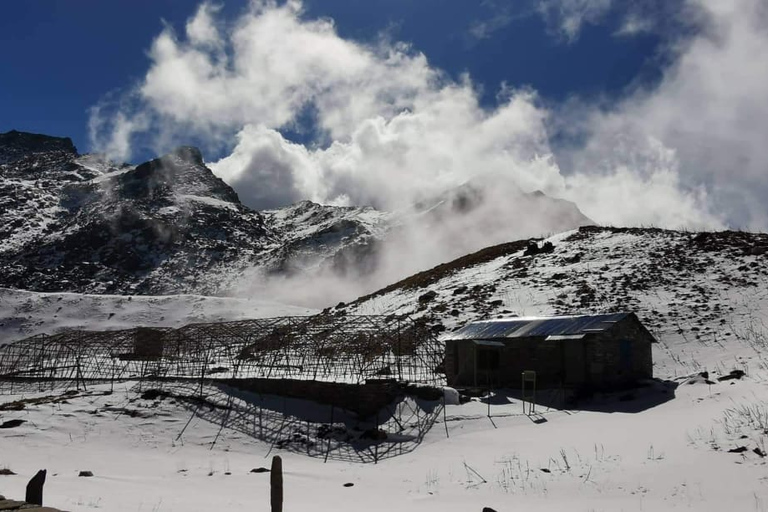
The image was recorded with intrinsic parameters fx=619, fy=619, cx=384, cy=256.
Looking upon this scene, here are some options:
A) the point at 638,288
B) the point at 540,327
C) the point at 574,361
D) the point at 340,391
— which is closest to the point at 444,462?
the point at 340,391

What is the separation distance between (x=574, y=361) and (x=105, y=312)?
49.0 metres

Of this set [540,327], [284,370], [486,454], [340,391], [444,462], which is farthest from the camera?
[284,370]

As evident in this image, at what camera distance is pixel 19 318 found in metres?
60.2

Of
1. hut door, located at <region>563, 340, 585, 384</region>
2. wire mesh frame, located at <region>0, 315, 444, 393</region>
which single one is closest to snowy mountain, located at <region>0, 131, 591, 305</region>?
wire mesh frame, located at <region>0, 315, 444, 393</region>

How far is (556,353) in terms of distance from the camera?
31000 millimetres

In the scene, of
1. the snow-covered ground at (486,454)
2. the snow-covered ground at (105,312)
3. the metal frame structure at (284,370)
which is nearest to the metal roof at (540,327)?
the metal frame structure at (284,370)

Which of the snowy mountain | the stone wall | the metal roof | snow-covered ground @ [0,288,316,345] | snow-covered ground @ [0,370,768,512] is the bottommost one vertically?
snow-covered ground @ [0,370,768,512]

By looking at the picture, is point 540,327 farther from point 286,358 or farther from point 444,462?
point 444,462

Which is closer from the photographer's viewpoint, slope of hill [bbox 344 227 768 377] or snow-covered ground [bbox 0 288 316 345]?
slope of hill [bbox 344 227 768 377]

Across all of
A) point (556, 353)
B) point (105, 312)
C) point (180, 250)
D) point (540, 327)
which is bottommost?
point (556, 353)

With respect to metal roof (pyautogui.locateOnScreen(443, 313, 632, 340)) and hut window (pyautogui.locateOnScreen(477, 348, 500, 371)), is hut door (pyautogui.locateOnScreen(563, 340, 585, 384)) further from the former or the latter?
hut window (pyautogui.locateOnScreen(477, 348, 500, 371))

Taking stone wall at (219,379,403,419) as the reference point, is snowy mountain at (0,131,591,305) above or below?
above

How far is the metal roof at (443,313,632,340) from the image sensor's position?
3075cm

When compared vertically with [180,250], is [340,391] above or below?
below
